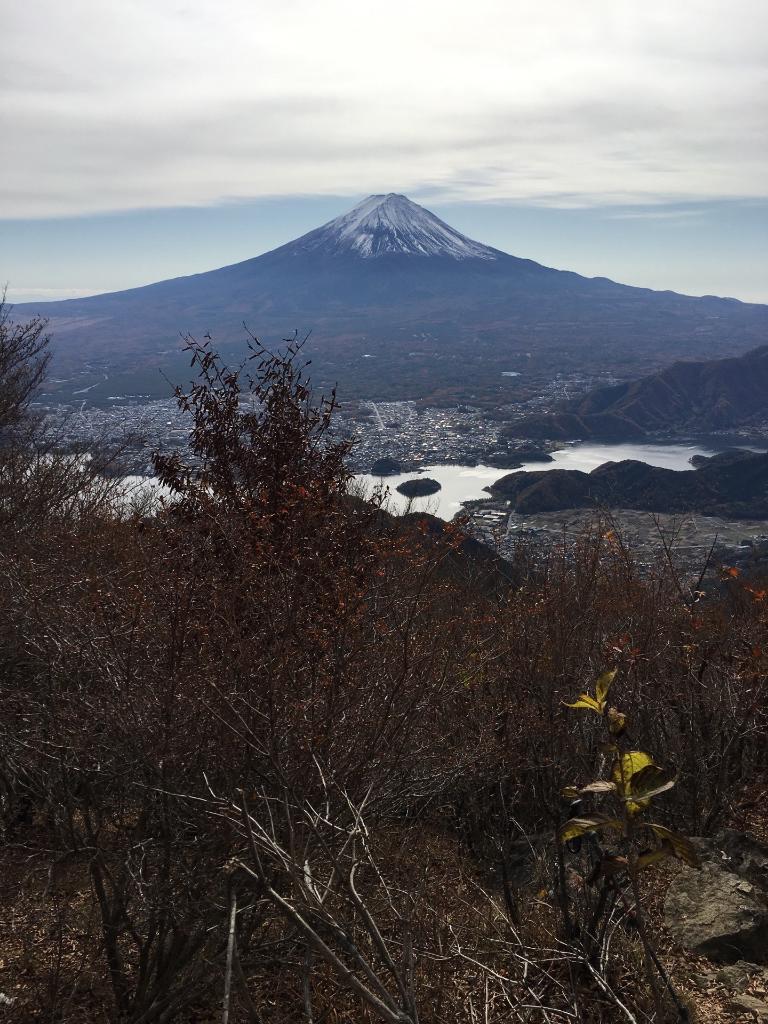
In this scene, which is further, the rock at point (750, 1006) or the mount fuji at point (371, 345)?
the mount fuji at point (371, 345)

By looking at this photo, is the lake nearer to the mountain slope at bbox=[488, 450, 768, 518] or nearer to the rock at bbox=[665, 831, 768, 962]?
the mountain slope at bbox=[488, 450, 768, 518]

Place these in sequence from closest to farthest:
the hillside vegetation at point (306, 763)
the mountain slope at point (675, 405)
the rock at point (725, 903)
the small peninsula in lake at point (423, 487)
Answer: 1. the hillside vegetation at point (306, 763)
2. the rock at point (725, 903)
3. the small peninsula in lake at point (423, 487)
4. the mountain slope at point (675, 405)

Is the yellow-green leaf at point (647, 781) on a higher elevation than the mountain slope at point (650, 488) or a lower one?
higher

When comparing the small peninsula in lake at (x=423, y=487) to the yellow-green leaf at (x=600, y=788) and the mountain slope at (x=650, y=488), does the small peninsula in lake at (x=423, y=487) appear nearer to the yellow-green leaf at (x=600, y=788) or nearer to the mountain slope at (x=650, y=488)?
the mountain slope at (x=650, y=488)

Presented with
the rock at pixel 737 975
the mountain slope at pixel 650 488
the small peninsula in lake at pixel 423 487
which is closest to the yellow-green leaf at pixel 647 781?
the rock at pixel 737 975

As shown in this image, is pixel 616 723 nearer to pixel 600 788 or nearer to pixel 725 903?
pixel 600 788

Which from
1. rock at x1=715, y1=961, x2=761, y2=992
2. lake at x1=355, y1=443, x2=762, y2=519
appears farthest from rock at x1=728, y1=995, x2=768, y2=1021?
lake at x1=355, y1=443, x2=762, y2=519

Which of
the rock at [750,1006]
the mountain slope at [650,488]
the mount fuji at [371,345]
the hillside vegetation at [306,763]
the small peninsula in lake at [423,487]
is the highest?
the mount fuji at [371,345]
